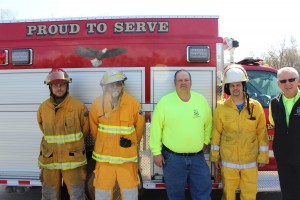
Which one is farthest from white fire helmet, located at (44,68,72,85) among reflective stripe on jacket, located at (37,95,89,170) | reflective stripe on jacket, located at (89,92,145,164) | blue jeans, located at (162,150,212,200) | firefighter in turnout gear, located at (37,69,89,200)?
blue jeans, located at (162,150,212,200)

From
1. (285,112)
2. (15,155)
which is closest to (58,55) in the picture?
(15,155)

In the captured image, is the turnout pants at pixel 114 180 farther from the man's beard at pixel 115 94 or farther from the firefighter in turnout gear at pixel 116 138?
the man's beard at pixel 115 94

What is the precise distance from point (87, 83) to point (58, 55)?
1.66 feet

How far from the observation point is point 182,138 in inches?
143

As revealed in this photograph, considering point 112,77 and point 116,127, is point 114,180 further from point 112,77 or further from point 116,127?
point 112,77

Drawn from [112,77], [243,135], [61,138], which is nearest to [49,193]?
[61,138]

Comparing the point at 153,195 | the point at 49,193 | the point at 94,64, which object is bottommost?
the point at 153,195

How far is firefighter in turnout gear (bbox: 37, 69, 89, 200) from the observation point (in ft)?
12.7

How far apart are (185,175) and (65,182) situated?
1.42 meters

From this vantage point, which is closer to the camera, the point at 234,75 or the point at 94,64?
the point at 234,75

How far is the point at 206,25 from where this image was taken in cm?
402

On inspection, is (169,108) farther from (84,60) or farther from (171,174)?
(84,60)

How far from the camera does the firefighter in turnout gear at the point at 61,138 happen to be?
387 centimetres

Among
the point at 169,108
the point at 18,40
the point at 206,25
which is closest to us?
the point at 169,108
